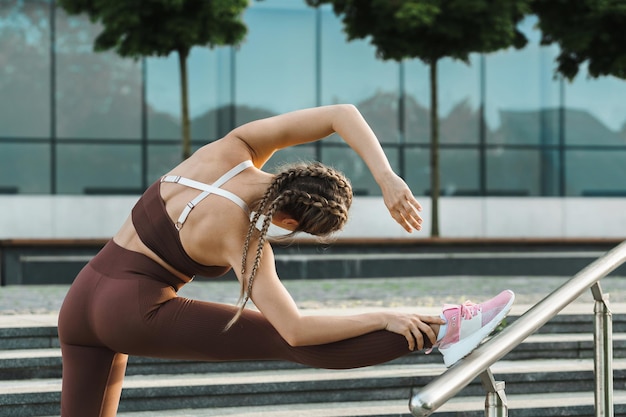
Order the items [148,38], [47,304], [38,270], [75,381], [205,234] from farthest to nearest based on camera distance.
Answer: [148,38]
[38,270]
[47,304]
[75,381]
[205,234]

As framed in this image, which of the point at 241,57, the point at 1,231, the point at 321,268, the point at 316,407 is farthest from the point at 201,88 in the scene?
the point at 316,407

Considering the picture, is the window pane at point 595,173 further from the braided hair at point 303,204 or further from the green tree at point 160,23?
the braided hair at point 303,204

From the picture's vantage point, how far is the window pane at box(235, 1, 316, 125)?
21969 millimetres

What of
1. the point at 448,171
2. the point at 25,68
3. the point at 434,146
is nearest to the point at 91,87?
the point at 25,68

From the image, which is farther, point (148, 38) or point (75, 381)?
point (148, 38)

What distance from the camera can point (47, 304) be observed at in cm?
964

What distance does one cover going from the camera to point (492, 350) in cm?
285

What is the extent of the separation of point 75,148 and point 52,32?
2.45 m

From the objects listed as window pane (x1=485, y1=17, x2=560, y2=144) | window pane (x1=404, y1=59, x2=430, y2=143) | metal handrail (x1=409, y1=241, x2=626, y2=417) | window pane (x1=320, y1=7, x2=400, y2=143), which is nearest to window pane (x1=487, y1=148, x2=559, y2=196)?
window pane (x1=485, y1=17, x2=560, y2=144)

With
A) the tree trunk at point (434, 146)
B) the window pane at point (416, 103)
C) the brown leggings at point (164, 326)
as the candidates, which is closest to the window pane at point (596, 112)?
the window pane at point (416, 103)

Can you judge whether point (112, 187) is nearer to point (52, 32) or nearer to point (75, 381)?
point (52, 32)

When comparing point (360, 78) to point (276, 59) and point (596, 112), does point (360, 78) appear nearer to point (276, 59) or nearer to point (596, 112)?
point (276, 59)

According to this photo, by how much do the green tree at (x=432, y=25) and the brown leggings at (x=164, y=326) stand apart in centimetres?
1372

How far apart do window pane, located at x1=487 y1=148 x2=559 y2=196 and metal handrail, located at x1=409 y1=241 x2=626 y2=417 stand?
20.1 meters
